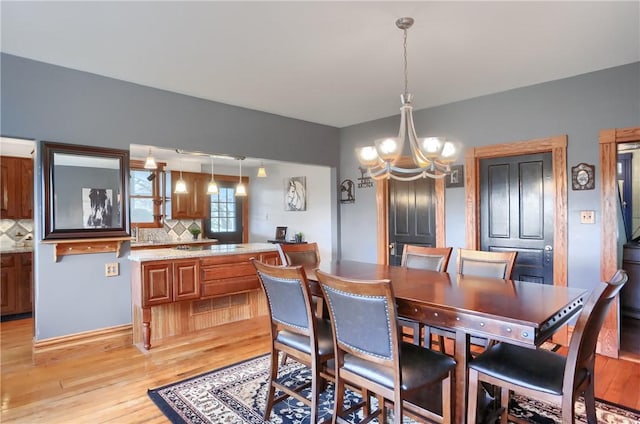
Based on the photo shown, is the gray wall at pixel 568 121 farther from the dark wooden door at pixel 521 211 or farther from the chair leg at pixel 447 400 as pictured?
the chair leg at pixel 447 400

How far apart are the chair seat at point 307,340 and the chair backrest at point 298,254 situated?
773 millimetres

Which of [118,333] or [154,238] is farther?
[154,238]

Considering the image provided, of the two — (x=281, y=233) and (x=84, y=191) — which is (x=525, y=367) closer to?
(x=84, y=191)

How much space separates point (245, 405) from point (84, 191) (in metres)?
2.32

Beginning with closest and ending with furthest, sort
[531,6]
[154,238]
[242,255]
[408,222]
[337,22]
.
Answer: [531,6] < [337,22] < [242,255] < [408,222] < [154,238]

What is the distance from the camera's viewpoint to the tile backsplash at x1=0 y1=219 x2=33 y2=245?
4938 millimetres

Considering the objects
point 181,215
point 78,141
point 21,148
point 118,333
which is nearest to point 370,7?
point 78,141

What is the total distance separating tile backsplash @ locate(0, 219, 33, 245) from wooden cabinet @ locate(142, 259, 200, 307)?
2946 millimetres

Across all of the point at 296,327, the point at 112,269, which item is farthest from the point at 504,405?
the point at 112,269

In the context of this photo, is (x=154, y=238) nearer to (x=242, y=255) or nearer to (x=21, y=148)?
(x=21, y=148)

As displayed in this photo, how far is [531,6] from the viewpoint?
225 cm

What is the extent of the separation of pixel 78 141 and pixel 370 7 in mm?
2698

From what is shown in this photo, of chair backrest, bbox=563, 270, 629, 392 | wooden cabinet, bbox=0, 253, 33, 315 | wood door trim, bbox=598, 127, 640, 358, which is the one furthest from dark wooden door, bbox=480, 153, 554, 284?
wooden cabinet, bbox=0, 253, 33, 315

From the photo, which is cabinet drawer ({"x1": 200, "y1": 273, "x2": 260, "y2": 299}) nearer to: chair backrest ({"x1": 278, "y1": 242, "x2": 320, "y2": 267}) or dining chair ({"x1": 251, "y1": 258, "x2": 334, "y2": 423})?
chair backrest ({"x1": 278, "y1": 242, "x2": 320, "y2": 267})
